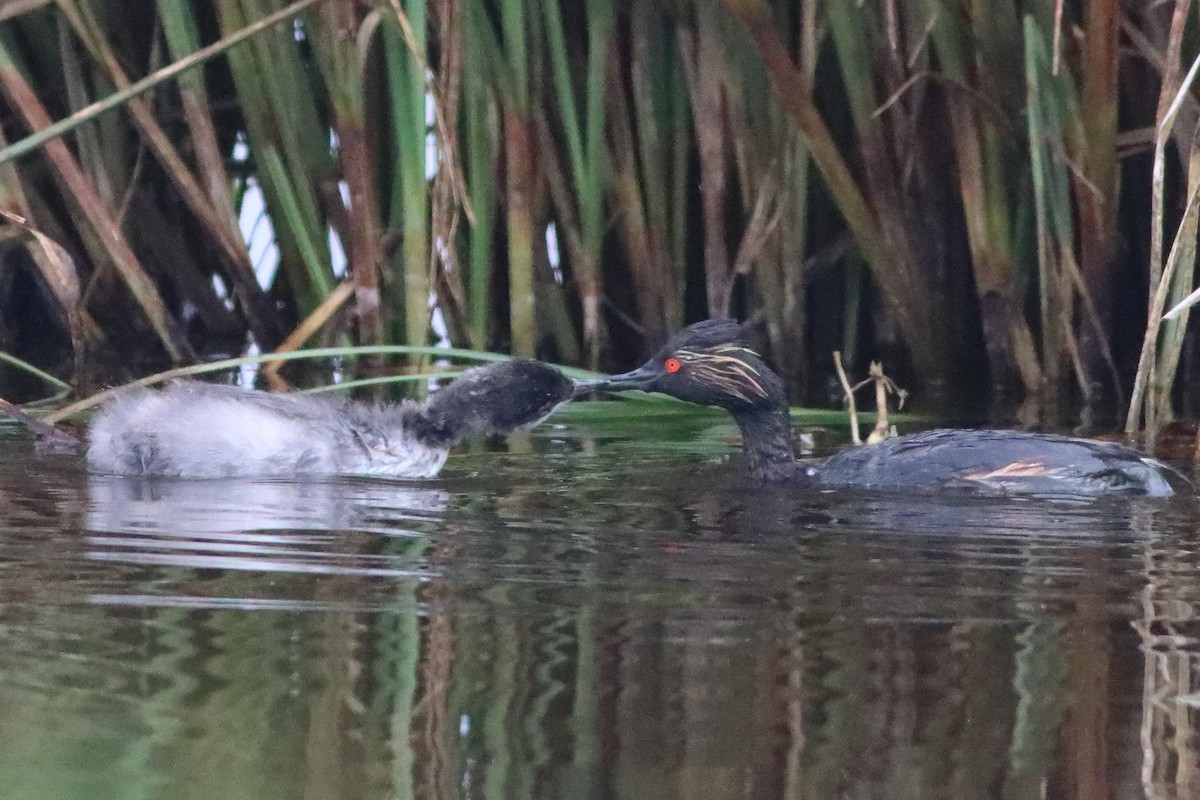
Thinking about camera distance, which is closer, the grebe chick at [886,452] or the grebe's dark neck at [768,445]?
the grebe chick at [886,452]

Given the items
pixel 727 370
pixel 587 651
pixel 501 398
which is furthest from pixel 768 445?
pixel 587 651

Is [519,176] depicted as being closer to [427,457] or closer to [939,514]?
[427,457]

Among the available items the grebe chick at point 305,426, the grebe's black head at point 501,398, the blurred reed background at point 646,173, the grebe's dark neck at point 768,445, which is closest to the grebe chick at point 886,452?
the grebe's dark neck at point 768,445

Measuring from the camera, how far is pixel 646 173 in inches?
293

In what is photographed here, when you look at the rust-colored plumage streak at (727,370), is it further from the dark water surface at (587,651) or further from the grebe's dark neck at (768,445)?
the dark water surface at (587,651)

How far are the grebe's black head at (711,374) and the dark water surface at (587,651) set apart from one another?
112 centimetres

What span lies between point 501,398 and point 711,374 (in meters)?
0.66

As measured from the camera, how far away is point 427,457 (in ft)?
19.6

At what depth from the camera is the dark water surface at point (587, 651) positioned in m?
2.73

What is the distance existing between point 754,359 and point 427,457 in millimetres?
1053

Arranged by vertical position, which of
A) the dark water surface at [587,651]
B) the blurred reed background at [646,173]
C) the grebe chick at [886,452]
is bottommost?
the dark water surface at [587,651]

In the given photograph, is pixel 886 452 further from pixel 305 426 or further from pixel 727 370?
pixel 305 426

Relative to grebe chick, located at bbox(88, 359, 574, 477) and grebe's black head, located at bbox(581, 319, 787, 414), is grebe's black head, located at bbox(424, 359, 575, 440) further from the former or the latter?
grebe's black head, located at bbox(581, 319, 787, 414)

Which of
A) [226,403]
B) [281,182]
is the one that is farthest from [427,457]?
[281,182]
